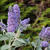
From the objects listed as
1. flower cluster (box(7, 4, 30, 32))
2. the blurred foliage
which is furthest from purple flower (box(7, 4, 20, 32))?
the blurred foliage

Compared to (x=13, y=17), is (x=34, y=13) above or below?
below

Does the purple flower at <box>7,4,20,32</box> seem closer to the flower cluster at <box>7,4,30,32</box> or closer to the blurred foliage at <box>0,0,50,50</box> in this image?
the flower cluster at <box>7,4,30,32</box>

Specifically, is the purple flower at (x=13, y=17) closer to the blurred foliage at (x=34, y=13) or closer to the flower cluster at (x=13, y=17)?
the flower cluster at (x=13, y=17)

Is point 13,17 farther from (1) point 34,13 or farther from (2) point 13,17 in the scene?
(1) point 34,13

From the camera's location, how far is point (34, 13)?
3180mm

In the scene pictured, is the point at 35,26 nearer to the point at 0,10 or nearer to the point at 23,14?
the point at 23,14

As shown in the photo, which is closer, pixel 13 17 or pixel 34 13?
pixel 13 17

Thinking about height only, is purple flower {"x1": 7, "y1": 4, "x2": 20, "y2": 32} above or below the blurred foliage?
above

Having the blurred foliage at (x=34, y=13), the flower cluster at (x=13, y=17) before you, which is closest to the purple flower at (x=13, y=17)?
the flower cluster at (x=13, y=17)

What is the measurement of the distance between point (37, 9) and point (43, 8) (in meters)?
0.10

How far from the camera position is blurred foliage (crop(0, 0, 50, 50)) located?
9.40 feet

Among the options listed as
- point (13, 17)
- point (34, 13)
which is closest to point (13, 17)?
point (13, 17)

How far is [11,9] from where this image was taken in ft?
3.65

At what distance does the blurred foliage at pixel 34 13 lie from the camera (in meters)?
2.87
